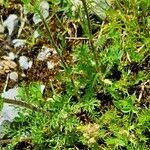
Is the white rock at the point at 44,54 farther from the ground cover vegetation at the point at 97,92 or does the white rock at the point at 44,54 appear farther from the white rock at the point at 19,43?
the white rock at the point at 19,43

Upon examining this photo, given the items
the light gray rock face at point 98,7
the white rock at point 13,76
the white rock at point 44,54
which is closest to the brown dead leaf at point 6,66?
the white rock at point 13,76

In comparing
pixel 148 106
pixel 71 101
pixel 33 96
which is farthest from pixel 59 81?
pixel 148 106

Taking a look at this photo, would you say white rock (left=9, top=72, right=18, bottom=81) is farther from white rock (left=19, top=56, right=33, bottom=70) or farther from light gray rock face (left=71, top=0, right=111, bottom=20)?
light gray rock face (left=71, top=0, right=111, bottom=20)

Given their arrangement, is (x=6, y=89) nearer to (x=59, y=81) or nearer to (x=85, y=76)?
(x=59, y=81)

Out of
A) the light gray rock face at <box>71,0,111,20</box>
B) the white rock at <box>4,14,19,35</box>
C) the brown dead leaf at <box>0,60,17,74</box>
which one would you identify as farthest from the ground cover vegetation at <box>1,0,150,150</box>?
the white rock at <box>4,14,19,35</box>

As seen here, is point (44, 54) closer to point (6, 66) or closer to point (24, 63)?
point (24, 63)
